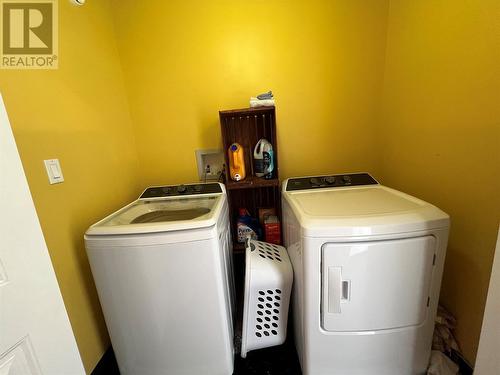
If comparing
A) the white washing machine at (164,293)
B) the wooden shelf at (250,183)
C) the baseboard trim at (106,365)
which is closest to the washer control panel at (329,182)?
the wooden shelf at (250,183)

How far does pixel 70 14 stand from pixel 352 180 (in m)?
2.05

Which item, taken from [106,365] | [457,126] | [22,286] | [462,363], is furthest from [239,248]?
[457,126]

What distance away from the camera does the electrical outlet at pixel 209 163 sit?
5.92ft

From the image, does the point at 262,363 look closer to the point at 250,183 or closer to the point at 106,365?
the point at 106,365

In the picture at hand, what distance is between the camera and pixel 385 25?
1646 millimetres

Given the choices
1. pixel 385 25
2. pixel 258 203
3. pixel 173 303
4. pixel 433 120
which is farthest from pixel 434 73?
pixel 173 303

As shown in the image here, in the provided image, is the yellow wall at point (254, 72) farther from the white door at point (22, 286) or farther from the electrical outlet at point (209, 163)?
the white door at point (22, 286)

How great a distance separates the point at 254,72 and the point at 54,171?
1.43 m

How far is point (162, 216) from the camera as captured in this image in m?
1.37

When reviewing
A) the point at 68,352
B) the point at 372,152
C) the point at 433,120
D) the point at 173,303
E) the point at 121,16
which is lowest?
the point at 173,303

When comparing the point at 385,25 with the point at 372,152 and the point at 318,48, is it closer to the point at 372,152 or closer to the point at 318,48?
the point at 318,48

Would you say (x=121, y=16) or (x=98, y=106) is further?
(x=121, y=16)

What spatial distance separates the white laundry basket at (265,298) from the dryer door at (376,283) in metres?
0.27

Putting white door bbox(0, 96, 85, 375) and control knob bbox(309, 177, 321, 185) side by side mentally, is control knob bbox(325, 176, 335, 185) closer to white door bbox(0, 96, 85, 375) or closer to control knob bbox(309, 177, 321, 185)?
control knob bbox(309, 177, 321, 185)
